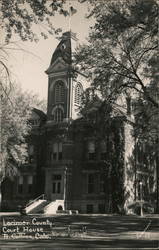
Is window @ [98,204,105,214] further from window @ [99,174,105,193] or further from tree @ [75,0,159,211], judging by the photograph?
tree @ [75,0,159,211]

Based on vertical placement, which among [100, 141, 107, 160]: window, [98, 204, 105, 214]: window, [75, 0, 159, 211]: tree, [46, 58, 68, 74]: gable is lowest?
[98, 204, 105, 214]: window

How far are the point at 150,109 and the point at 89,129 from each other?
16085 mm

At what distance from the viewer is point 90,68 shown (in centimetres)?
2056

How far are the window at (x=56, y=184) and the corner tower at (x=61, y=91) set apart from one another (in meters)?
5.68

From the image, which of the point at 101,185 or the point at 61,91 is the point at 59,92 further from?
the point at 101,185

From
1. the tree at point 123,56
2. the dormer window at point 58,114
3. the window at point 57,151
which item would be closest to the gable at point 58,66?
the dormer window at point 58,114

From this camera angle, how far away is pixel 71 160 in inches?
1426

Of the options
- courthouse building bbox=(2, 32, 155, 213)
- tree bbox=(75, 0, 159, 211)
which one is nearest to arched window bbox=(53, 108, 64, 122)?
courthouse building bbox=(2, 32, 155, 213)

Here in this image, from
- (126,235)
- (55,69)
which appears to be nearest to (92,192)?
(55,69)

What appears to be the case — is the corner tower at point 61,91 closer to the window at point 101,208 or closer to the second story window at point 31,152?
the second story window at point 31,152

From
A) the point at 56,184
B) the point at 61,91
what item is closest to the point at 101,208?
the point at 56,184

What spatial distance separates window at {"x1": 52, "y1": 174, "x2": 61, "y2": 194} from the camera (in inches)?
1417

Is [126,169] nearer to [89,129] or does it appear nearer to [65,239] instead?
[89,129]

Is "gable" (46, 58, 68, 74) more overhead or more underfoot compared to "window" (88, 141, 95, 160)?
more overhead
